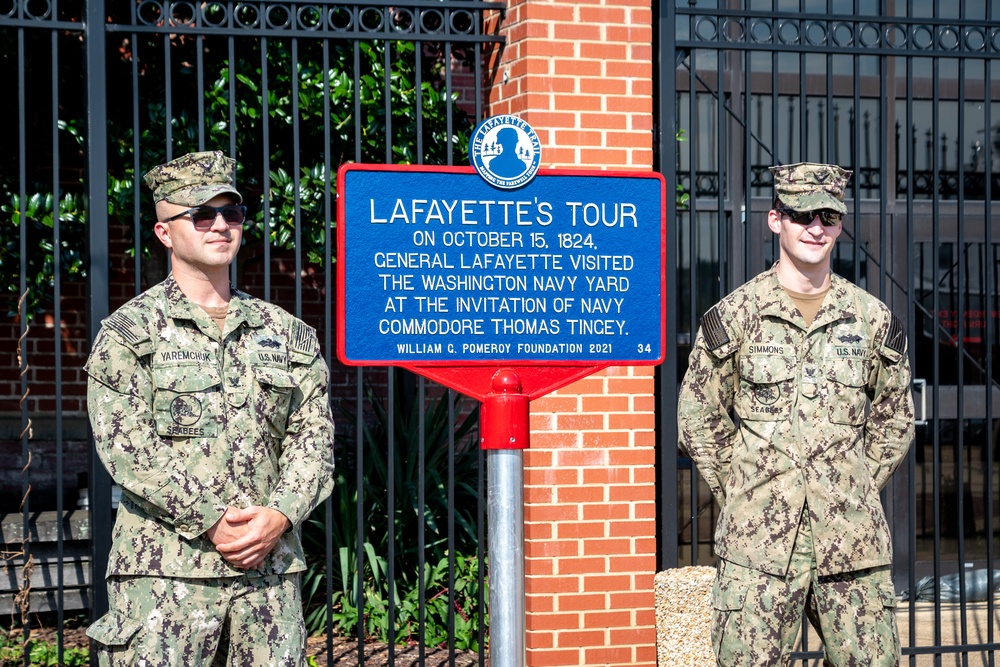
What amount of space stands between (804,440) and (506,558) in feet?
4.08

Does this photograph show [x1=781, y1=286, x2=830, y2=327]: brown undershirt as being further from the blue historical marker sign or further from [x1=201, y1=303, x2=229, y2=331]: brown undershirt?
[x1=201, y1=303, x2=229, y2=331]: brown undershirt

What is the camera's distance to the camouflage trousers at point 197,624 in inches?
129

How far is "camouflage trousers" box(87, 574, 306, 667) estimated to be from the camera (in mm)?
3283

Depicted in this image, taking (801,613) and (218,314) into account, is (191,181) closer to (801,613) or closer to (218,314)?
(218,314)

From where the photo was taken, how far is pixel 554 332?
3.16 meters

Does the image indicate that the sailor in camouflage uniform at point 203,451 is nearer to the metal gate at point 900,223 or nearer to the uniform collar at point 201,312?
the uniform collar at point 201,312

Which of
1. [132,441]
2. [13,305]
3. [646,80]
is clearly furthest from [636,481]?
[13,305]

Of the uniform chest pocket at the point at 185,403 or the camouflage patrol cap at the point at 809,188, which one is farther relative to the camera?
the camouflage patrol cap at the point at 809,188

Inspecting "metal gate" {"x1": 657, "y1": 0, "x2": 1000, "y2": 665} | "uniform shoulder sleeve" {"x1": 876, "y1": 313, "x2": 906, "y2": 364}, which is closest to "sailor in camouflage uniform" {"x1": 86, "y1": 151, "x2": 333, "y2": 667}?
"uniform shoulder sleeve" {"x1": 876, "y1": 313, "x2": 906, "y2": 364}

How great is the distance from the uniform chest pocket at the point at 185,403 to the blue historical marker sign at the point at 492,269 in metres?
0.56

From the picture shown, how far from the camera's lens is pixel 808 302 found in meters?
3.93

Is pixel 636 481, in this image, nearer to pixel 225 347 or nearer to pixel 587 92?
pixel 587 92

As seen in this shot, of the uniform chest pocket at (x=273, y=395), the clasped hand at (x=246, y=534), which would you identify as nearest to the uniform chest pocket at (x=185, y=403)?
the uniform chest pocket at (x=273, y=395)

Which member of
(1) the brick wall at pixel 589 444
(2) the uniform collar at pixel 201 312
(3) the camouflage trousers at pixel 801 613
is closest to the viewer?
(2) the uniform collar at pixel 201 312
